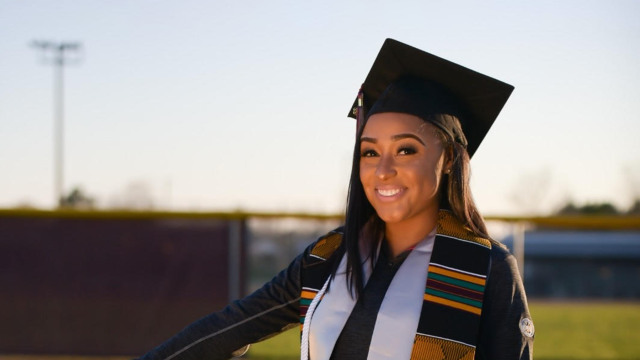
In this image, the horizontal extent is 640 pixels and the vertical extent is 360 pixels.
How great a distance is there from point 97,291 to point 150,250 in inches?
26.0

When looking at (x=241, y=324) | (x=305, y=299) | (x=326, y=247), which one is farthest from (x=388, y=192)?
(x=241, y=324)

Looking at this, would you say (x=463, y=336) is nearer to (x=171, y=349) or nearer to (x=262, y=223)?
(x=171, y=349)

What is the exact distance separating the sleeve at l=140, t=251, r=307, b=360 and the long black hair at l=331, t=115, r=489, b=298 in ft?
0.58

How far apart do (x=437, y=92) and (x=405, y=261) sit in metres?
0.53

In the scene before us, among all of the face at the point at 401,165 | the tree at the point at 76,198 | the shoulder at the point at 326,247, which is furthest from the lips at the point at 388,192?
the tree at the point at 76,198

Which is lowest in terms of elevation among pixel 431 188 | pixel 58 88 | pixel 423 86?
pixel 431 188

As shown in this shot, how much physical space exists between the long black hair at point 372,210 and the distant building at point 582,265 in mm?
21597

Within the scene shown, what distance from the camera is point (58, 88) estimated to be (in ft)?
99.1

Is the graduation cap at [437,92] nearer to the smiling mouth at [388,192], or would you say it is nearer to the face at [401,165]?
the face at [401,165]

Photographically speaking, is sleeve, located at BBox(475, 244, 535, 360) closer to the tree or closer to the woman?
the woman

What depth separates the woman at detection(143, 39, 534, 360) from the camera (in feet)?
6.45

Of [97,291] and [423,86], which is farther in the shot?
[97,291]

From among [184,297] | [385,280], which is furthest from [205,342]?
[184,297]

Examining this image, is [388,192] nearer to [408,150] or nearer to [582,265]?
[408,150]
